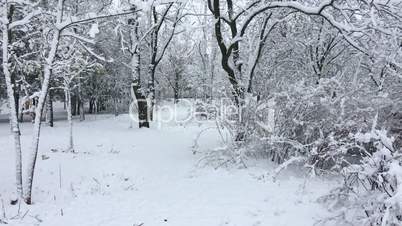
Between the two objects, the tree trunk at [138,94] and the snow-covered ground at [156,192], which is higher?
the tree trunk at [138,94]

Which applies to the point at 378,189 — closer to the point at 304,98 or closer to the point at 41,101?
the point at 304,98

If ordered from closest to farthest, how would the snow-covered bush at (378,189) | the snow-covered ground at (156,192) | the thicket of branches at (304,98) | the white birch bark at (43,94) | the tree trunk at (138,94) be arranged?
the snow-covered bush at (378,189), the thicket of branches at (304,98), the snow-covered ground at (156,192), the white birch bark at (43,94), the tree trunk at (138,94)

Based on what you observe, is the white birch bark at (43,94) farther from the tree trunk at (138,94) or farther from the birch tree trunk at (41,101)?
the tree trunk at (138,94)

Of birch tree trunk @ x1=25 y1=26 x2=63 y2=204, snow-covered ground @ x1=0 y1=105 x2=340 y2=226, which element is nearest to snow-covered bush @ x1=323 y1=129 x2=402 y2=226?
snow-covered ground @ x1=0 y1=105 x2=340 y2=226

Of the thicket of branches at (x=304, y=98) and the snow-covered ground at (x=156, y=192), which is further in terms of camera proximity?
the snow-covered ground at (x=156, y=192)

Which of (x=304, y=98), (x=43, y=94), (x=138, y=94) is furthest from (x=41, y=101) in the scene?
(x=138, y=94)

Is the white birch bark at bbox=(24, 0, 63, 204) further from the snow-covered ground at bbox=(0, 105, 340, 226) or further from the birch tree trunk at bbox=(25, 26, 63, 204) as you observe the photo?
the snow-covered ground at bbox=(0, 105, 340, 226)

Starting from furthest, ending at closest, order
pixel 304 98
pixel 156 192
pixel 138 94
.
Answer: pixel 138 94
pixel 304 98
pixel 156 192

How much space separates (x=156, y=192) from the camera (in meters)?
7.98

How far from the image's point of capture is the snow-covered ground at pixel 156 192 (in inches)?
249

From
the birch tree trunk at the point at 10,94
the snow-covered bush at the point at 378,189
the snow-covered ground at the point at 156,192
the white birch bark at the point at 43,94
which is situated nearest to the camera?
the snow-covered bush at the point at 378,189

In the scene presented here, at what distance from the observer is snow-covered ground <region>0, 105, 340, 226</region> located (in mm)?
6332

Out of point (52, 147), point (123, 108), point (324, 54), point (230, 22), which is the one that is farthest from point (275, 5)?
point (123, 108)

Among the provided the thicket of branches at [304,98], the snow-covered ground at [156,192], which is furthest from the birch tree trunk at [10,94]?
the snow-covered ground at [156,192]
